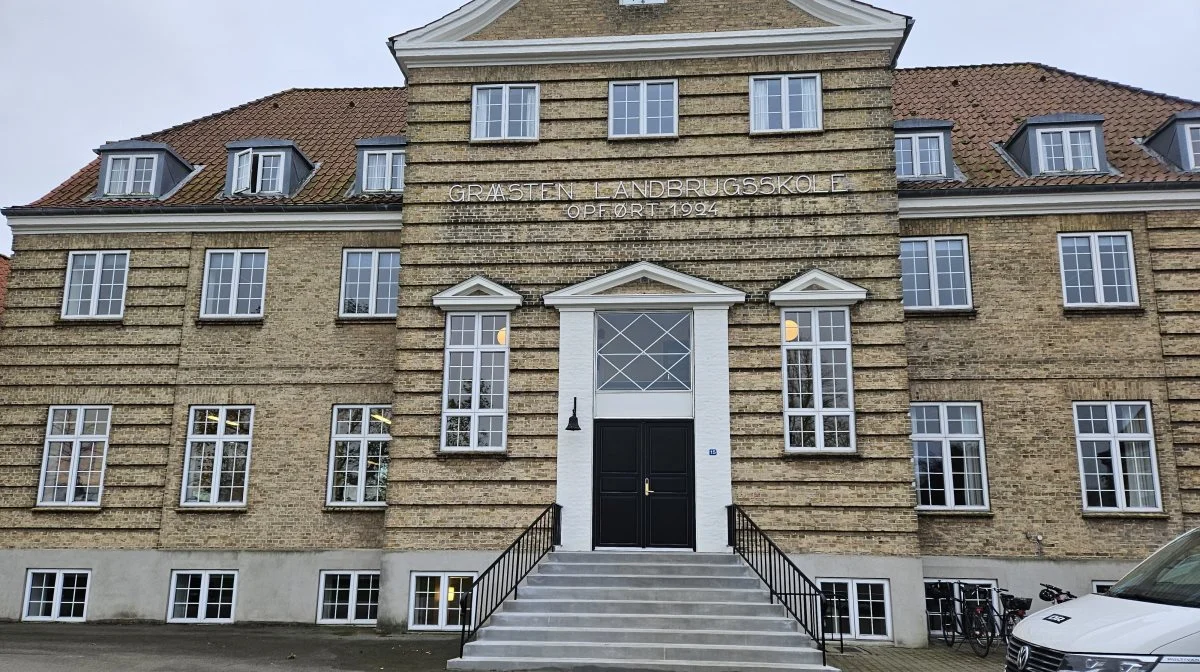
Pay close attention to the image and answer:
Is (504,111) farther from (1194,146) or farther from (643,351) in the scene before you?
(1194,146)

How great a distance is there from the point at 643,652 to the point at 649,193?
301 inches

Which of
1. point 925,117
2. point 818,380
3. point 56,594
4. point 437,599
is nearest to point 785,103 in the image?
point 818,380

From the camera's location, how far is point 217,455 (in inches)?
664

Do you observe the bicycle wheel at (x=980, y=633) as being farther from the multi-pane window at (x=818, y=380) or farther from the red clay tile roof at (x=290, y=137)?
the red clay tile roof at (x=290, y=137)

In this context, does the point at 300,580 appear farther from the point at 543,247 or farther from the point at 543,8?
the point at 543,8

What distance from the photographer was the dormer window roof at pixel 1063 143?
17.1 m

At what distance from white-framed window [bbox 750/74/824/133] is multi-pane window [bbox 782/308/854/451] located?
10.9 ft

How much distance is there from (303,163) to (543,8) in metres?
6.45

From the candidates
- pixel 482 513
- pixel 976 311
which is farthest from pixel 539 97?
pixel 976 311

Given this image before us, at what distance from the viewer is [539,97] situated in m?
16.1

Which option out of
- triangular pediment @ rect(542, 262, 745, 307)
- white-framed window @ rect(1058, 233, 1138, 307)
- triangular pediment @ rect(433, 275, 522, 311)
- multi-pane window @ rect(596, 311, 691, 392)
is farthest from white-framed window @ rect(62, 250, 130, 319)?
white-framed window @ rect(1058, 233, 1138, 307)

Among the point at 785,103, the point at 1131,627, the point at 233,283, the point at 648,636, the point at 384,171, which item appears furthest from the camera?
the point at 384,171

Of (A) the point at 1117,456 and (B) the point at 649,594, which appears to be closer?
(B) the point at 649,594

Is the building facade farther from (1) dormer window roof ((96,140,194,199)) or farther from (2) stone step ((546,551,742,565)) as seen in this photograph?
(1) dormer window roof ((96,140,194,199))
